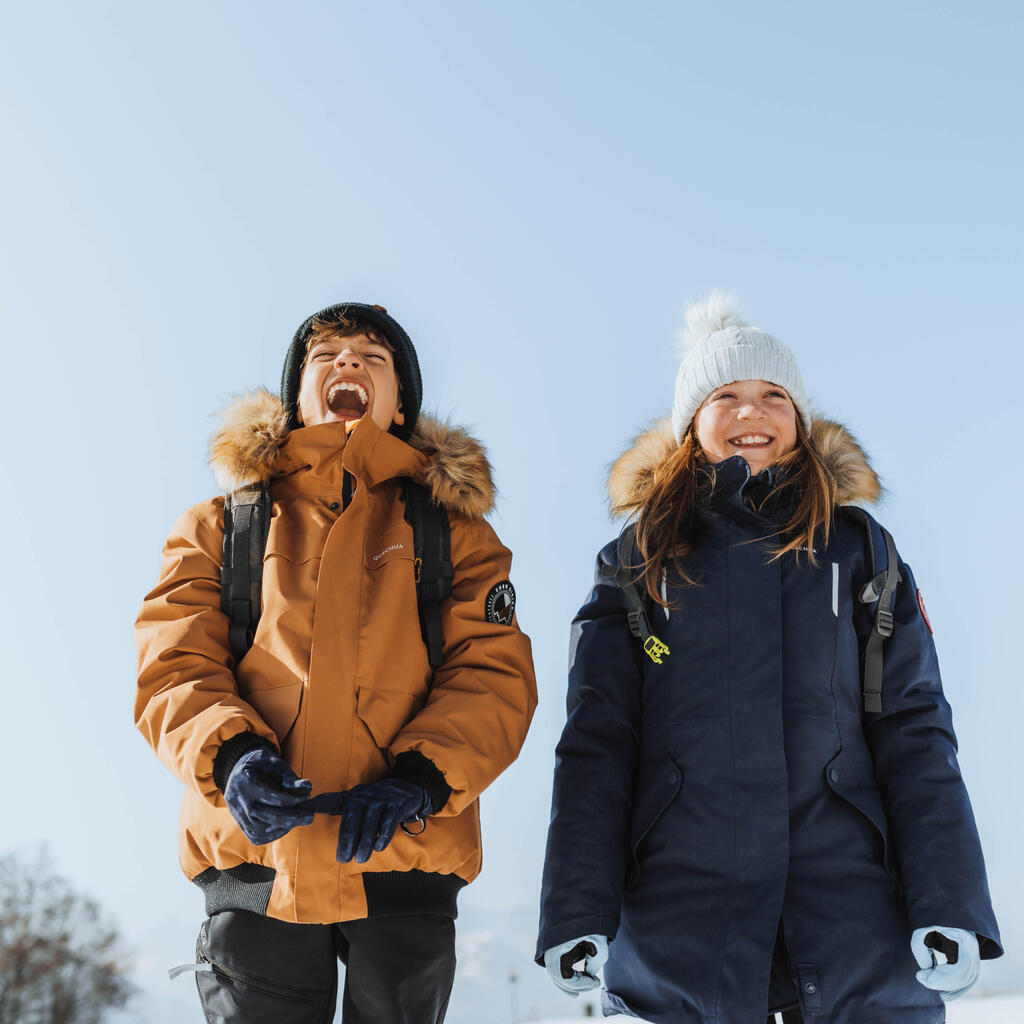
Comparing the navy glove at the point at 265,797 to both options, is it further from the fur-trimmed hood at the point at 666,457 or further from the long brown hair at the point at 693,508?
the fur-trimmed hood at the point at 666,457

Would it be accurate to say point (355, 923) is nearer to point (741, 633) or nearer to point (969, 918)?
point (741, 633)

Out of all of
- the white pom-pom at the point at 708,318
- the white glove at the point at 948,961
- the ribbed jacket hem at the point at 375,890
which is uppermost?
A: the white pom-pom at the point at 708,318

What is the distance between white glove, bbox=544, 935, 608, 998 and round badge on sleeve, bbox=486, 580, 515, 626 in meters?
0.76

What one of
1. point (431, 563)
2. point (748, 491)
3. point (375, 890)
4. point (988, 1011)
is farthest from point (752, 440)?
point (988, 1011)

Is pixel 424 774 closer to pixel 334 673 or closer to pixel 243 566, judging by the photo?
pixel 334 673

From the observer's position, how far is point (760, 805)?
2217mm

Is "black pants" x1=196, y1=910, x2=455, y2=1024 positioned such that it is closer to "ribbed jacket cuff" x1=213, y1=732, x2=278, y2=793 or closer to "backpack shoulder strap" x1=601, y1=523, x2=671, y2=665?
"ribbed jacket cuff" x1=213, y1=732, x2=278, y2=793

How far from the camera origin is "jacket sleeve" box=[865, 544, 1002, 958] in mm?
2086

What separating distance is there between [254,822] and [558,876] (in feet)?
2.30

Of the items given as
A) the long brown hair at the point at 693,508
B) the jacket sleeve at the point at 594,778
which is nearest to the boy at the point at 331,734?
the jacket sleeve at the point at 594,778

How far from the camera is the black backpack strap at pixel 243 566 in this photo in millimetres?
2434

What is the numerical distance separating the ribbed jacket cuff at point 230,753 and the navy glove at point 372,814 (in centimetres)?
22

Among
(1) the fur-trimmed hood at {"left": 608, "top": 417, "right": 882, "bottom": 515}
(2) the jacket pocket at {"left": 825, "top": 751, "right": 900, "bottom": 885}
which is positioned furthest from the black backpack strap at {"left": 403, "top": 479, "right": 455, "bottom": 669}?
(2) the jacket pocket at {"left": 825, "top": 751, "right": 900, "bottom": 885}

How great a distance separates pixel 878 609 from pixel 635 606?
59 cm
